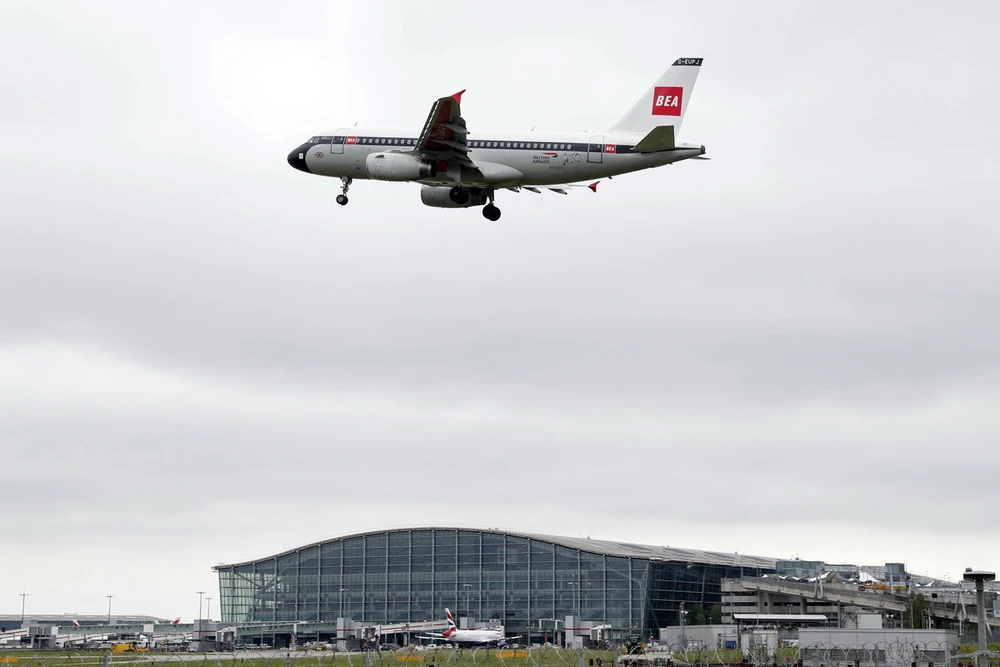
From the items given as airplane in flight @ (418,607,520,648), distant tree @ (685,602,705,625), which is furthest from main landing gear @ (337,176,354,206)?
distant tree @ (685,602,705,625)

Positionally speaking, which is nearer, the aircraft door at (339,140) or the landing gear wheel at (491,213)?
the landing gear wheel at (491,213)

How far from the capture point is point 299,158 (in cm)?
7850

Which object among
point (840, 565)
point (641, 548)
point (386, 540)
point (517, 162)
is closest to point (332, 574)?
point (386, 540)

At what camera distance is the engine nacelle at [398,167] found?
226 ft

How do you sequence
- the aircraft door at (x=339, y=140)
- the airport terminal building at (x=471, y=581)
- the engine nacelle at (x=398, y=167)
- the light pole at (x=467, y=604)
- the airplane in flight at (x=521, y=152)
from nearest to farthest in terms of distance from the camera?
the airplane in flight at (x=521, y=152) → the engine nacelle at (x=398, y=167) → the aircraft door at (x=339, y=140) → the airport terminal building at (x=471, y=581) → the light pole at (x=467, y=604)

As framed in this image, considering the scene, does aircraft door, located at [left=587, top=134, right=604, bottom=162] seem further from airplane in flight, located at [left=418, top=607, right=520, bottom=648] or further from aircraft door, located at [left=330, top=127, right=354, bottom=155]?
airplane in flight, located at [left=418, top=607, right=520, bottom=648]

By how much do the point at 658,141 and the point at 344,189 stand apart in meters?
20.5

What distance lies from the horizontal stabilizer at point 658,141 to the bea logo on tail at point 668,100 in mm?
6642

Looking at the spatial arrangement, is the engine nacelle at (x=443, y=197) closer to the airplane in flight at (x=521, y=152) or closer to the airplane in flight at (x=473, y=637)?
the airplane in flight at (x=521, y=152)

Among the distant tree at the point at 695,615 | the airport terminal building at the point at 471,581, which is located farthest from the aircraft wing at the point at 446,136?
the distant tree at the point at 695,615

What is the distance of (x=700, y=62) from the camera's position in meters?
73.9

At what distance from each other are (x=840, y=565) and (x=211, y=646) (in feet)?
299

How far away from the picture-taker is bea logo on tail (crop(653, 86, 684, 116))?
72.2 metres

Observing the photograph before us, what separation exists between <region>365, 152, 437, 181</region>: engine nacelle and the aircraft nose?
24.6ft
